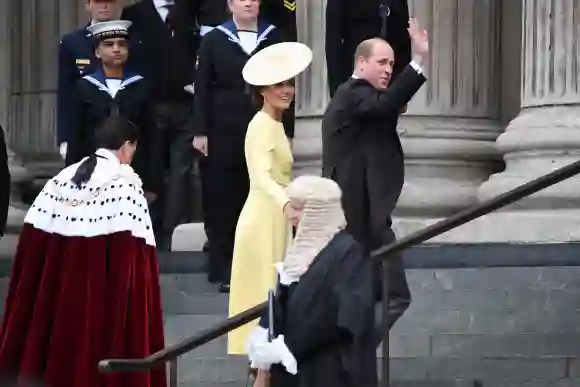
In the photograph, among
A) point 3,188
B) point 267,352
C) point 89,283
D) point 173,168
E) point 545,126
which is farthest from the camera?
point 173,168

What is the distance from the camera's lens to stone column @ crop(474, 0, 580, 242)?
12.4 metres

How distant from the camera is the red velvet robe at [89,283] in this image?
1003 cm

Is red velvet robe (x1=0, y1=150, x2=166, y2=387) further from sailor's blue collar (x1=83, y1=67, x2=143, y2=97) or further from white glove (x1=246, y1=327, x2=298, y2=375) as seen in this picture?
sailor's blue collar (x1=83, y1=67, x2=143, y2=97)

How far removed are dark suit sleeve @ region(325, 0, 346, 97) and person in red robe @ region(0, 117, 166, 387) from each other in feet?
6.47

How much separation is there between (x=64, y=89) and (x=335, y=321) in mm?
5976

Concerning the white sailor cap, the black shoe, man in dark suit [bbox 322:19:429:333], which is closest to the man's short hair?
man in dark suit [bbox 322:19:429:333]

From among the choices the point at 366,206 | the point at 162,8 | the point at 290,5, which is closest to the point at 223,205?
the point at 290,5

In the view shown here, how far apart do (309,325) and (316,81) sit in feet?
19.9

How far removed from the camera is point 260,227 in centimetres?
1034

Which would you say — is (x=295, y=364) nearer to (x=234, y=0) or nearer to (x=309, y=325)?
(x=309, y=325)

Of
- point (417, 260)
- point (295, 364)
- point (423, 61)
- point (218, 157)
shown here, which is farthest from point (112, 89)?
point (295, 364)

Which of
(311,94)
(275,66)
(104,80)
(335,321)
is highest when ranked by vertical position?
(275,66)

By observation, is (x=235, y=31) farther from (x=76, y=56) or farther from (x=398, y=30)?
(x=76, y=56)

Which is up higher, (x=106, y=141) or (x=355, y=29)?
(x=355, y=29)
